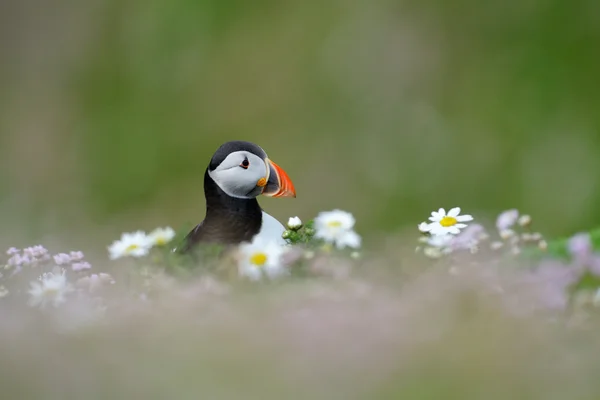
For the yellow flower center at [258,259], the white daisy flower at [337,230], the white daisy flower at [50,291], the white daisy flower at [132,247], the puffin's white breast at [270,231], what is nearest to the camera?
the white daisy flower at [50,291]

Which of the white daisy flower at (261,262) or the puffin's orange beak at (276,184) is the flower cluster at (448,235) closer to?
the white daisy flower at (261,262)

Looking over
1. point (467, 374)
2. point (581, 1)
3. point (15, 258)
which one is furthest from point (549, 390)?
point (581, 1)

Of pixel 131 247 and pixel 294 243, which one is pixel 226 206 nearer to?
pixel 294 243

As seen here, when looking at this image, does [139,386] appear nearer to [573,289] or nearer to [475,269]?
[475,269]

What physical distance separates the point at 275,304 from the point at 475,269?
1.89 feet

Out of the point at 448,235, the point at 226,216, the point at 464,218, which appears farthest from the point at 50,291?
the point at 464,218

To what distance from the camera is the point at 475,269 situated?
2084mm

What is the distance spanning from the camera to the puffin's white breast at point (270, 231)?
3.00 meters

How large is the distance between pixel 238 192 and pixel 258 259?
0.75m

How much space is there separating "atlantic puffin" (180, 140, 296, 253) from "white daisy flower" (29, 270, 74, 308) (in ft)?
2.13

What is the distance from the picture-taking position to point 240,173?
10.3ft

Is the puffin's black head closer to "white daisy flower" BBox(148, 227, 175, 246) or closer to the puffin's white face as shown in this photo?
the puffin's white face

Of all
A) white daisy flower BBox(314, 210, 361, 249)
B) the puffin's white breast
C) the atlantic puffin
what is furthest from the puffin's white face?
white daisy flower BBox(314, 210, 361, 249)

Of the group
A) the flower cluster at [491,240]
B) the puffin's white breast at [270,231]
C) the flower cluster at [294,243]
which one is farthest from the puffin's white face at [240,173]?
the flower cluster at [491,240]
